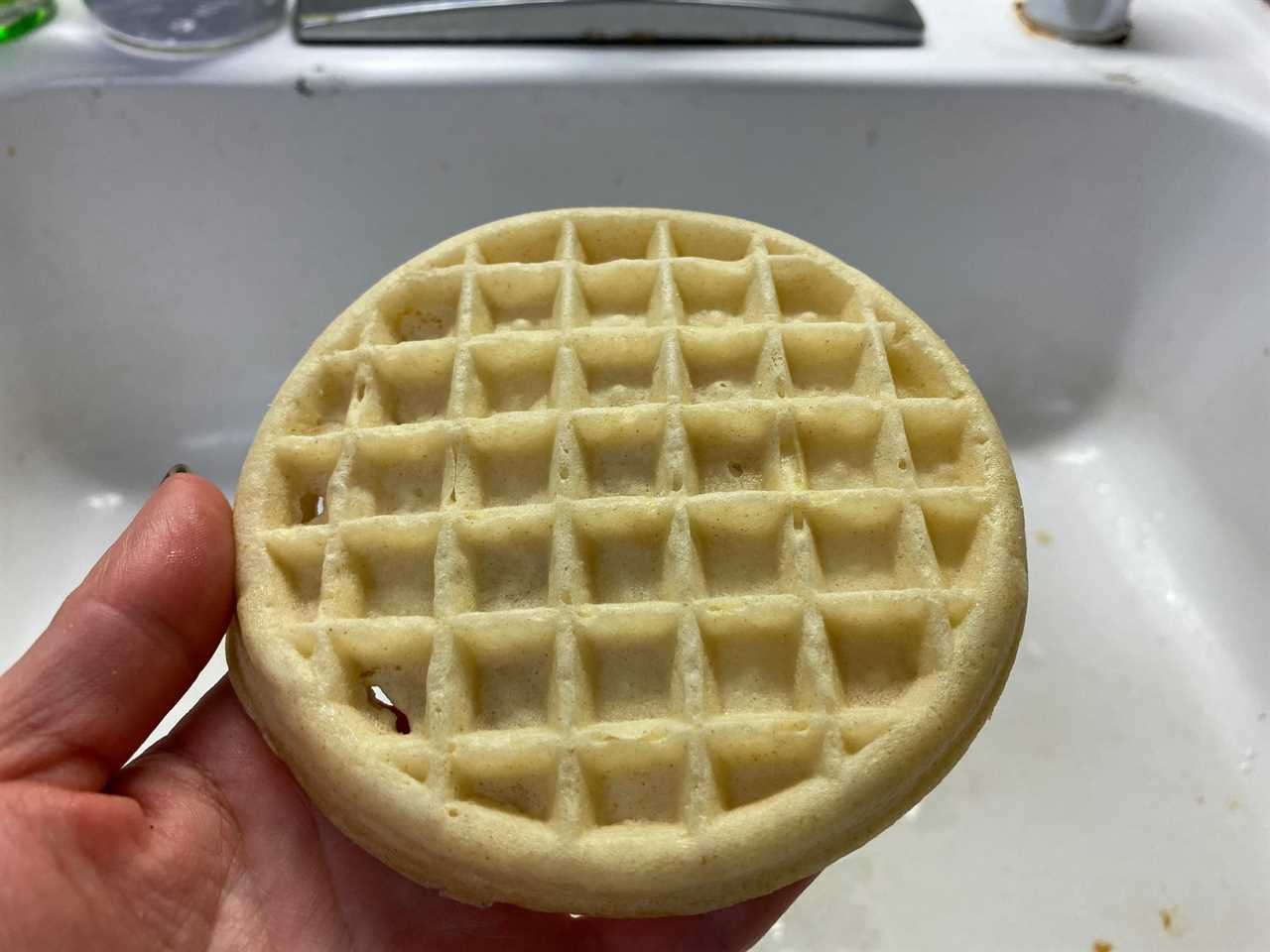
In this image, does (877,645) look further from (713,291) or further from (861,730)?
(713,291)

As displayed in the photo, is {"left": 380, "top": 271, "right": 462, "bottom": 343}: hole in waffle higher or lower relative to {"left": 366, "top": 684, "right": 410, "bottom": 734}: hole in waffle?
higher

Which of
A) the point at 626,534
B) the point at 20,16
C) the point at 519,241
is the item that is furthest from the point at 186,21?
the point at 626,534

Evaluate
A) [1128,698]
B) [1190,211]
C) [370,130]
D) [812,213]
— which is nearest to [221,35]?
Answer: [370,130]

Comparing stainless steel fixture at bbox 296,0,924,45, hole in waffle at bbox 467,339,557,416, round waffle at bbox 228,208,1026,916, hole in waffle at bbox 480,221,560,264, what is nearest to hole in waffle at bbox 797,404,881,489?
round waffle at bbox 228,208,1026,916

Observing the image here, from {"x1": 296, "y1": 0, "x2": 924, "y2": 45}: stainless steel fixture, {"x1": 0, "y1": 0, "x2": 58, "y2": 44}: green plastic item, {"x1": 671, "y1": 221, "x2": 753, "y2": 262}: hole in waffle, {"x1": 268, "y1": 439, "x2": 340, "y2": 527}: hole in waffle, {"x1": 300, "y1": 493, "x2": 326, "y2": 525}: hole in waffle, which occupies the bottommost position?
{"x1": 300, "y1": 493, "x2": 326, "y2": 525}: hole in waffle

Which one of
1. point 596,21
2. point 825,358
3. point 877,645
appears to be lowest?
point 877,645

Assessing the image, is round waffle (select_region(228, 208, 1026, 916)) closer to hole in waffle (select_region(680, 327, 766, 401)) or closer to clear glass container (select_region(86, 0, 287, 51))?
hole in waffle (select_region(680, 327, 766, 401))

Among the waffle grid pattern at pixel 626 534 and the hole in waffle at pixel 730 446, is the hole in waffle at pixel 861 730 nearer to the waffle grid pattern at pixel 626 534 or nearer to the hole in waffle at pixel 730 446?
the waffle grid pattern at pixel 626 534
